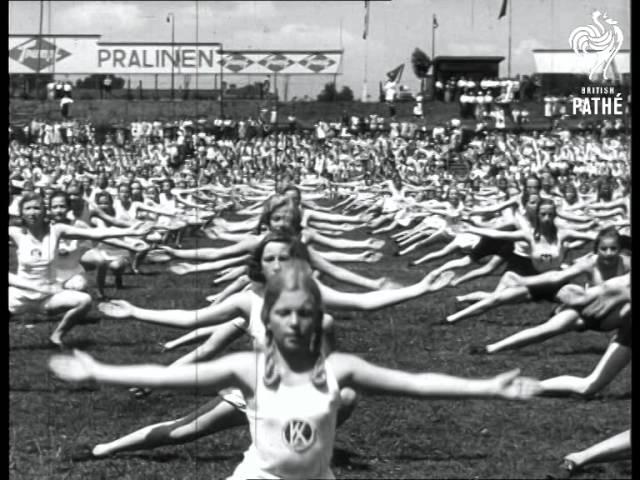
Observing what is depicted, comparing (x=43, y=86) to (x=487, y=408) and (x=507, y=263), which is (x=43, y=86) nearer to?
(x=487, y=408)

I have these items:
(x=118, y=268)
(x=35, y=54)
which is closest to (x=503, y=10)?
(x=35, y=54)

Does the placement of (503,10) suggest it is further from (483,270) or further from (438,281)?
(483,270)

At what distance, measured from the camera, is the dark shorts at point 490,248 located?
7406mm

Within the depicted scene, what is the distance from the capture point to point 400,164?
566cm

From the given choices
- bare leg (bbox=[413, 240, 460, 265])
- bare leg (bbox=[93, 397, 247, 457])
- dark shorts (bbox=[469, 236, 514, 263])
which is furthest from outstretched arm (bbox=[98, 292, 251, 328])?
bare leg (bbox=[413, 240, 460, 265])

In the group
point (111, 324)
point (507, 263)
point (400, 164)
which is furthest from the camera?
point (507, 263)

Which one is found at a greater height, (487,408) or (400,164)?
(400,164)

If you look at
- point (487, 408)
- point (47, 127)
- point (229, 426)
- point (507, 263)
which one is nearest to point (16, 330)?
point (47, 127)

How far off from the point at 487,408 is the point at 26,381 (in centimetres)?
203

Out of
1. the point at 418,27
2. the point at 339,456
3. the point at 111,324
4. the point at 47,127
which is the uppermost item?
the point at 418,27

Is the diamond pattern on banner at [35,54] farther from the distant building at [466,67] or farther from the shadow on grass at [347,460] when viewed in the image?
the shadow on grass at [347,460]

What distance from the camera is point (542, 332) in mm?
5801

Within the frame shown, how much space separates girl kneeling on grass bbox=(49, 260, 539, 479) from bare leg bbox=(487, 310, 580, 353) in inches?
59.8

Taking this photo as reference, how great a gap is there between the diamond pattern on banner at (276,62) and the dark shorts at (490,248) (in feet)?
9.20
